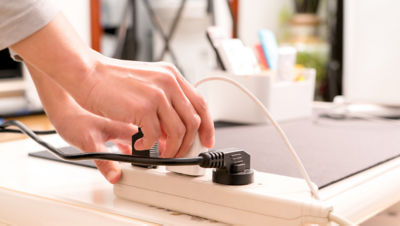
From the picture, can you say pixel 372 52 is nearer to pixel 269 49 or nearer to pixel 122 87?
pixel 269 49

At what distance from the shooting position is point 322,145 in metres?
0.87

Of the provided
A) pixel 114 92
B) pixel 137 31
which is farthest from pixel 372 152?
pixel 137 31

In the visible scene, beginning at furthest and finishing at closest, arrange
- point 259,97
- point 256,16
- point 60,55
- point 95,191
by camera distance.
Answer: point 256,16 < point 259,97 < point 95,191 < point 60,55

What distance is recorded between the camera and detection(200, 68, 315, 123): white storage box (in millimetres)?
1137

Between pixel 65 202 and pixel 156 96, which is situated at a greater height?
pixel 156 96

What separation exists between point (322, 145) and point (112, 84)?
0.50m

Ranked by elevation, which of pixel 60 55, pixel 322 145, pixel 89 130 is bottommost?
pixel 322 145

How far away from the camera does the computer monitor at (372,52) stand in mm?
1175

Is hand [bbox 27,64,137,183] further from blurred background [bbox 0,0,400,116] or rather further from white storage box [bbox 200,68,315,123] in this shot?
blurred background [bbox 0,0,400,116]

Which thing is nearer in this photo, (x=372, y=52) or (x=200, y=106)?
(x=200, y=106)

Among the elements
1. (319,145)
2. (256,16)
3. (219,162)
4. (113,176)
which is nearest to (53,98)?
(113,176)

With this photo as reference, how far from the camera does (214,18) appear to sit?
3.01 meters

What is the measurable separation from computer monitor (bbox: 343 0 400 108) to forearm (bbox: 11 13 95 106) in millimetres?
893

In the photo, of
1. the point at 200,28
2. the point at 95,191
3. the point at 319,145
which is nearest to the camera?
the point at 95,191
